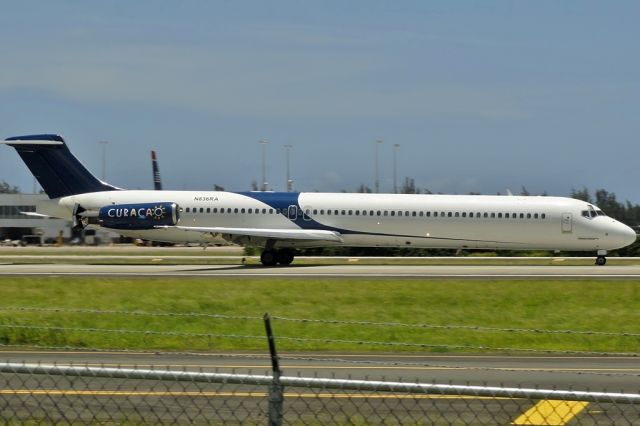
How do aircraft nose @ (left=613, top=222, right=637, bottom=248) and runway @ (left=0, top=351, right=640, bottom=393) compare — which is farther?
aircraft nose @ (left=613, top=222, right=637, bottom=248)

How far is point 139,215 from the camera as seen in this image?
44719 mm

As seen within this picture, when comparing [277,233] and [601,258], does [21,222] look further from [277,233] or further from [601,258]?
[601,258]

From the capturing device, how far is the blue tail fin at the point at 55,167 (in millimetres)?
47094

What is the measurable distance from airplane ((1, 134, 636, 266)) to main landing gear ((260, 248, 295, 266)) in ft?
0.15

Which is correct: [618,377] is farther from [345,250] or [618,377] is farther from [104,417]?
[345,250]

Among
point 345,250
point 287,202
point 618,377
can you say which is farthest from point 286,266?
point 618,377

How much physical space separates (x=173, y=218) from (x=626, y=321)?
25000 mm

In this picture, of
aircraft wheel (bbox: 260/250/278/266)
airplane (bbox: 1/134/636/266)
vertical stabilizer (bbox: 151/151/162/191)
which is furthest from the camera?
vertical stabilizer (bbox: 151/151/162/191)

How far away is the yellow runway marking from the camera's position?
36.4 ft

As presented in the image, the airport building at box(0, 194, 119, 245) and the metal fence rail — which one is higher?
the metal fence rail

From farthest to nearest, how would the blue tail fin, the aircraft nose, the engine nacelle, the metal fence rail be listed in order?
the blue tail fin, the engine nacelle, the aircraft nose, the metal fence rail

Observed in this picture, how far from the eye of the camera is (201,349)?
19484mm

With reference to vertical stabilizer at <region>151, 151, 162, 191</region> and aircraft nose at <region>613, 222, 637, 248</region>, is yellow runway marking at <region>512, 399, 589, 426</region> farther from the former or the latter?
vertical stabilizer at <region>151, 151, 162, 191</region>

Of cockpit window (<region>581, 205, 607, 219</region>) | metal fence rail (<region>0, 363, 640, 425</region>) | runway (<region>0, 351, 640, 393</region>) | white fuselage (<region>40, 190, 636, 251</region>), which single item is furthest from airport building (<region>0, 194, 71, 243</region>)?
metal fence rail (<region>0, 363, 640, 425</region>)
